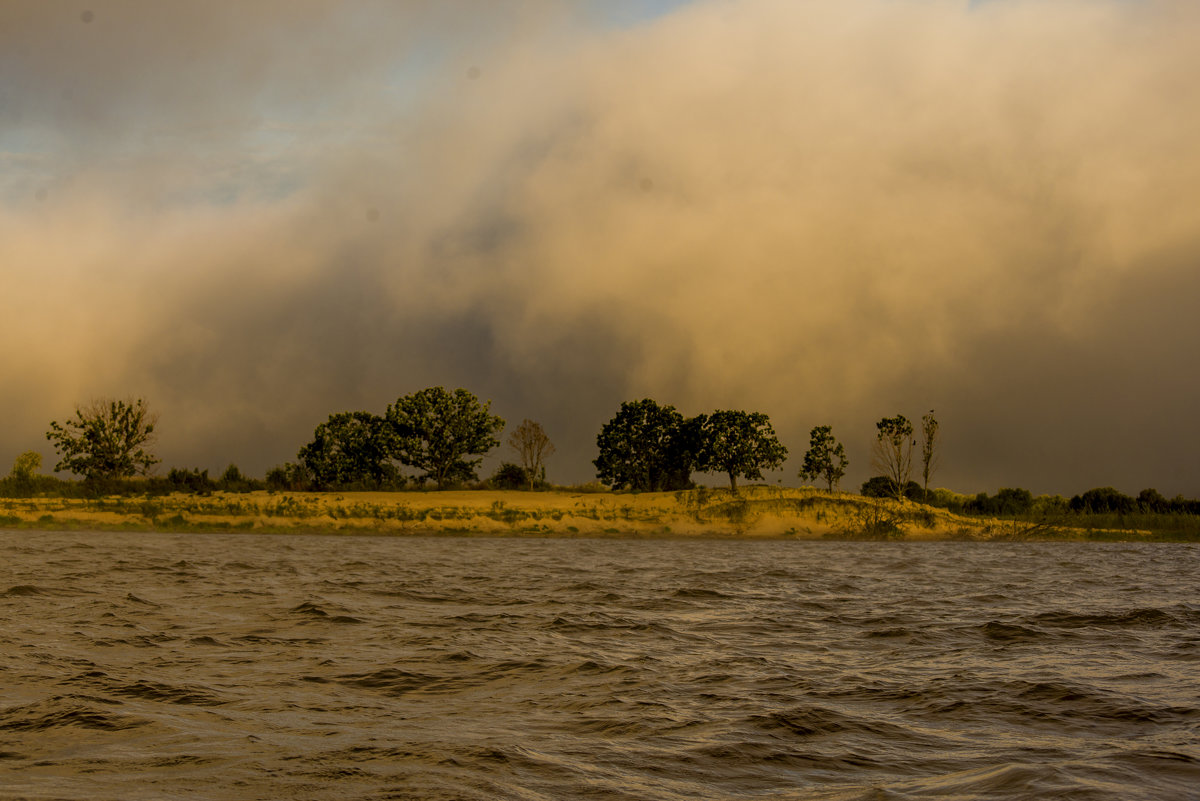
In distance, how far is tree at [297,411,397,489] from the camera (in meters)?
87.1

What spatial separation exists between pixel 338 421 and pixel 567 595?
248 feet

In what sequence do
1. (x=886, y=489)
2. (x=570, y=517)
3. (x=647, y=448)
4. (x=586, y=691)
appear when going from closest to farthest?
(x=586, y=691) → (x=570, y=517) → (x=886, y=489) → (x=647, y=448)

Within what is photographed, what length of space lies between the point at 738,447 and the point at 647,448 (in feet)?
34.9

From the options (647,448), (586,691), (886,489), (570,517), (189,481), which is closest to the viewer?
(586,691)

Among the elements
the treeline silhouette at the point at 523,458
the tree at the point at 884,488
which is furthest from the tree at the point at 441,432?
the tree at the point at 884,488

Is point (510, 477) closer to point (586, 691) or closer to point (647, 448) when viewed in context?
point (647, 448)

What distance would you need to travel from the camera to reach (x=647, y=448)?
92.9 metres

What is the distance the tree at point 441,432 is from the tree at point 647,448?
42.5 ft

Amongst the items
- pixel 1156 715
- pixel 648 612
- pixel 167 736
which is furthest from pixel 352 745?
pixel 648 612

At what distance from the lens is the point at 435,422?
85.5 meters

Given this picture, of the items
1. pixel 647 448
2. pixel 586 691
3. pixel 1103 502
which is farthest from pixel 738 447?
pixel 586 691

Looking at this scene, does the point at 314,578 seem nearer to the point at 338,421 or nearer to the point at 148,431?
the point at 148,431

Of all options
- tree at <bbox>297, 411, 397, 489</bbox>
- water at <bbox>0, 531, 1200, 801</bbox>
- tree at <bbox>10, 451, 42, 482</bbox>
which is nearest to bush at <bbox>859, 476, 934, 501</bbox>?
tree at <bbox>297, 411, 397, 489</bbox>

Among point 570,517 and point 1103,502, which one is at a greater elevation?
point 1103,502
